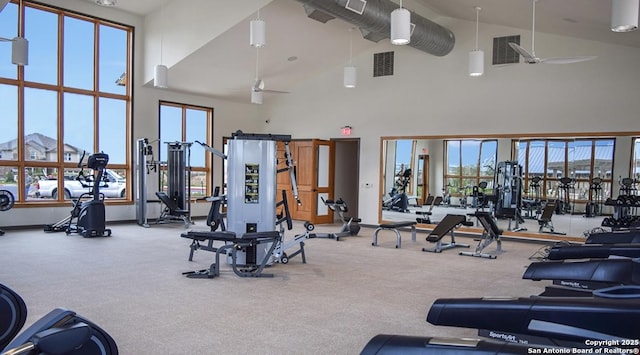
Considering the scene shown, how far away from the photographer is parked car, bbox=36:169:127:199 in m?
9.72

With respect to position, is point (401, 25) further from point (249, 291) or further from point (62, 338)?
point (62, 338)

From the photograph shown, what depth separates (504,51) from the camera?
9094 millimetres

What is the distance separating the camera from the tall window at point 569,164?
838cm

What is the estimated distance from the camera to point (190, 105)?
11766 mm

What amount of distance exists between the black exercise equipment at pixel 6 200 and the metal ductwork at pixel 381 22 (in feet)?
21.0

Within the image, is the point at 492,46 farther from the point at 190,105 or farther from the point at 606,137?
the point at 190,105

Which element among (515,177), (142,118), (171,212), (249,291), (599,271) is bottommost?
(249,291)

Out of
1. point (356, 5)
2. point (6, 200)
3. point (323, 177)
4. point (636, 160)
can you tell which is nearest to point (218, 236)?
point (356, 5)

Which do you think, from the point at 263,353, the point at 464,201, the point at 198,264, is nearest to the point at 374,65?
the point at 464,201

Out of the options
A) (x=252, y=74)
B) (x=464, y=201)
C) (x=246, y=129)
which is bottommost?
(x=464, y=201)

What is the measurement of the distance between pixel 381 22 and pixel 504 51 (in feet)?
9.93

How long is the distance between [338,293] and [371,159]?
631 cm

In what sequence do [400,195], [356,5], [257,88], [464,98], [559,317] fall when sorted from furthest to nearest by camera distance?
[400,195], [464,98], [257,88], [356,5], [559,317]

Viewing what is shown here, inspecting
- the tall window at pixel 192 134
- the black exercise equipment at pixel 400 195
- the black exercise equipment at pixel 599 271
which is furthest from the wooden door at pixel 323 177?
the black exercise equipment at pixel 599 271
